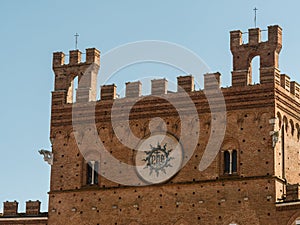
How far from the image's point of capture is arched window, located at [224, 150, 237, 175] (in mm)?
33844

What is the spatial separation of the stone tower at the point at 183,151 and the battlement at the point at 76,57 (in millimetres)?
60

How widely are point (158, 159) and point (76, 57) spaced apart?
19.7ft

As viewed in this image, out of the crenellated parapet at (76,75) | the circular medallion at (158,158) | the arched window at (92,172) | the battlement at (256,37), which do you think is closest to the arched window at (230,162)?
the circular medallion at (158,158)

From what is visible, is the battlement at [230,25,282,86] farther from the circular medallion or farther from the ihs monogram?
the ihs monogram

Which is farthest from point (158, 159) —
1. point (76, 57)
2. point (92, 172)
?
point (76, 57)

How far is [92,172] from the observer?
36.2m

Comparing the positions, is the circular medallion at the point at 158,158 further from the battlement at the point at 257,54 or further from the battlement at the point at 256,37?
the battlement at the point at 256,37

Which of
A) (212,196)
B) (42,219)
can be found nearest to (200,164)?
(212,196)

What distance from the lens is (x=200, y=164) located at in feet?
112

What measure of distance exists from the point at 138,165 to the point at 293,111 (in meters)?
6.54

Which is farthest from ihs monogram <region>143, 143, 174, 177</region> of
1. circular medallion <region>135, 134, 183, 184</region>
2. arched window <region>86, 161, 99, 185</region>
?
arched window <region>86, 161, 99, 185</region>

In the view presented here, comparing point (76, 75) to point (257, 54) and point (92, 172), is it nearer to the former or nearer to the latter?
point (92, 172)

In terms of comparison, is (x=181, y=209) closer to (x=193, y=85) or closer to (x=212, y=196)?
(x=212, y=196)

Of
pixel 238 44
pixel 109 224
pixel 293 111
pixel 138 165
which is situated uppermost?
pixel 238 44
